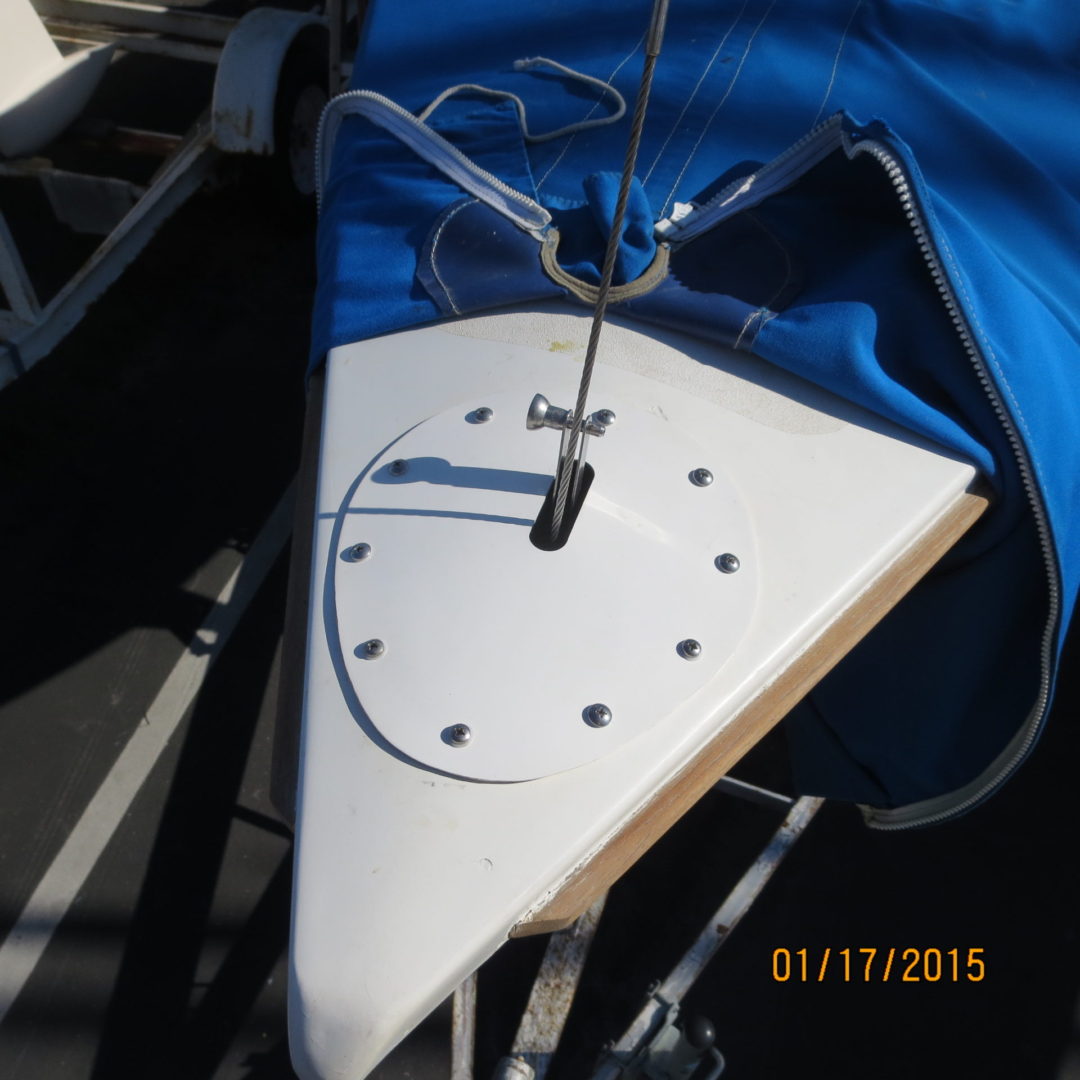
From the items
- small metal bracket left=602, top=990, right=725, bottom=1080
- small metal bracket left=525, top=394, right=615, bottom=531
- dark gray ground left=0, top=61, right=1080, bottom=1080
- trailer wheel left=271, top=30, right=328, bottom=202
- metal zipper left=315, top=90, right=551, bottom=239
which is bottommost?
dark gray ground left=0, top=61, right=1080, bottom=1080

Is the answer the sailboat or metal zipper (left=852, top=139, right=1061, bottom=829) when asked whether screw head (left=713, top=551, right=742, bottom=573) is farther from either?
metal zipper (left=852, top=139, right=1061, bottom=829)

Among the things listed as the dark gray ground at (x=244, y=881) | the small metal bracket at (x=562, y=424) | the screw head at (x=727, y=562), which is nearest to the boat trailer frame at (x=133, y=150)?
the dark gray ground at (x=244, y=881)

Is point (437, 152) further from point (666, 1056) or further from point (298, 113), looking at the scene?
point (298, 113)

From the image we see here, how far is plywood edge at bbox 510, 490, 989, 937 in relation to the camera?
935mm

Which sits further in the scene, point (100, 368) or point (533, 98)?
point (100, 368)

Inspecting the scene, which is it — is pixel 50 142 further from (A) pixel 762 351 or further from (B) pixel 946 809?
(B) pixel 946 809

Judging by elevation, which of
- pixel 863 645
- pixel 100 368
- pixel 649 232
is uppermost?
pixel 649 232

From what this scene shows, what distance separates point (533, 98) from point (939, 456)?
3.03 feet

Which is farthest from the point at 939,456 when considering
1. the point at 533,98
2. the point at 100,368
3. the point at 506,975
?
the point at 100,368

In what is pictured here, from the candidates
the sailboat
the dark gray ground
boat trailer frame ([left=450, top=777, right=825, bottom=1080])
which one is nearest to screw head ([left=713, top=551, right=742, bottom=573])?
the sailboat

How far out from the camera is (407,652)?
1024 millimetres

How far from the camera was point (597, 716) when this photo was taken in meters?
1.00

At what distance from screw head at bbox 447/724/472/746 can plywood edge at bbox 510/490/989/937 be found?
16 cm

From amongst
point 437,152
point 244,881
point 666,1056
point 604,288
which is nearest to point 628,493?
point 604,288
